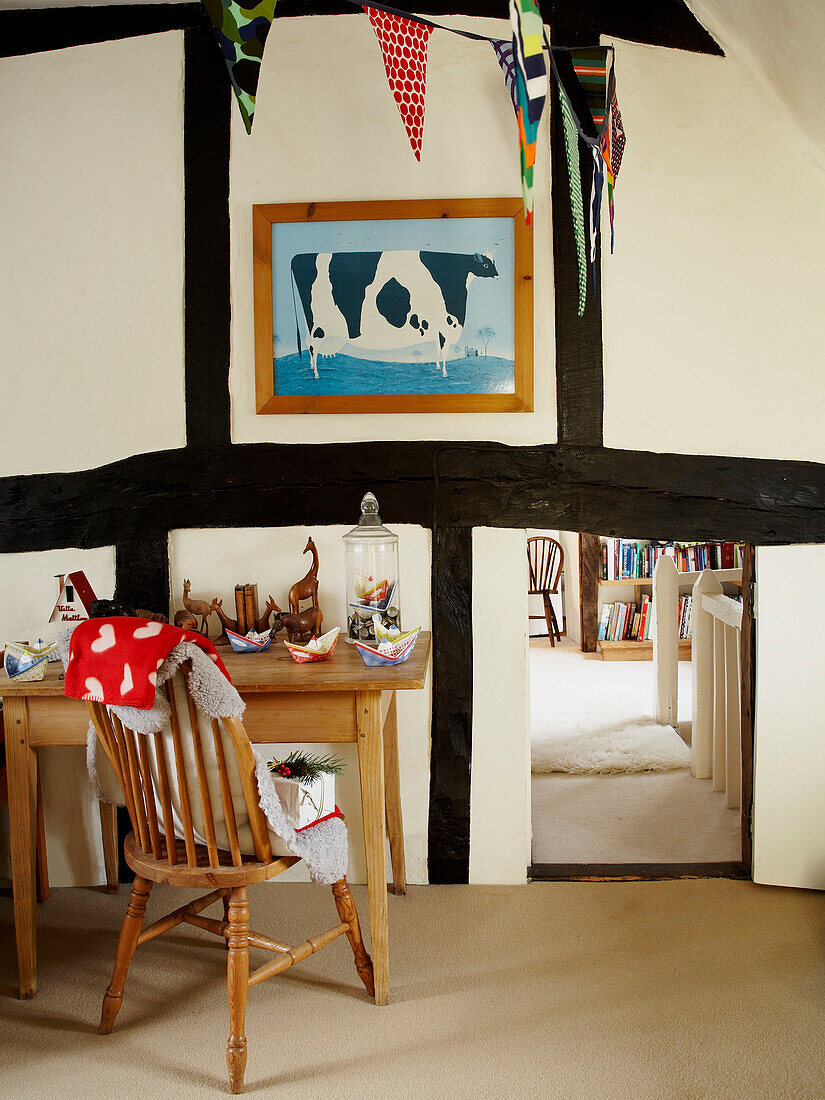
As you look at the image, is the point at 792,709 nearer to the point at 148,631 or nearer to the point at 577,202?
the point at 577,202

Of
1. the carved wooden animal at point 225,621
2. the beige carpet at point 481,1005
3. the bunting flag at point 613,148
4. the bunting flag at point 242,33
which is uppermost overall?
the bunting flag at point 613,148

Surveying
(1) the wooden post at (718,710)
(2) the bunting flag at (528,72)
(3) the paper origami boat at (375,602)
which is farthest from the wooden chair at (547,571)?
(2) the bunting flag at (528,72)

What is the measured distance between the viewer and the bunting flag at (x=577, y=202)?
2.36m

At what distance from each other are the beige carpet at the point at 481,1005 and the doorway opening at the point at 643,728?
0.83ft

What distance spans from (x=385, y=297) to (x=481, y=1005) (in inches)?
78.2

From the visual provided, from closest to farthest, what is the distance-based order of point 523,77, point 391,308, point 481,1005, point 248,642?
point 523,77
point 481,1005
point 248,642
point 391,308

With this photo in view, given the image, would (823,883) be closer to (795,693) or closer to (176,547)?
(795,693)

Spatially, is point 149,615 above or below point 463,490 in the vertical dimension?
below

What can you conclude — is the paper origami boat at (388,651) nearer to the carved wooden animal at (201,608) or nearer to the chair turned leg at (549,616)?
the carved wooden animal at (201,608)

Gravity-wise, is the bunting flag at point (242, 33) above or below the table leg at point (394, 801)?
above

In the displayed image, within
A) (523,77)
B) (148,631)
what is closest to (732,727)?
(148,631)

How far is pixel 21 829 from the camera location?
7.20ft

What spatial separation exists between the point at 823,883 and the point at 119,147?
3.16m

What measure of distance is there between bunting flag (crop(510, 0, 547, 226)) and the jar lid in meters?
1.17
